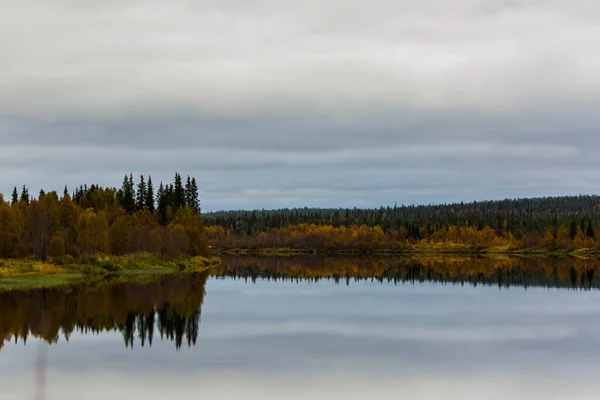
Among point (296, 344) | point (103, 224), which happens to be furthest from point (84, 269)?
point (296, 344)

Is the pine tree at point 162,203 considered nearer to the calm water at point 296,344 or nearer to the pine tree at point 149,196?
the pine tree at point 149,196

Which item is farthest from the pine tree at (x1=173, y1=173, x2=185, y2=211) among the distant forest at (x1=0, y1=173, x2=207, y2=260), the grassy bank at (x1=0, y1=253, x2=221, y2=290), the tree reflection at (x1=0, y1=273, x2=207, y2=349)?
the tree reflection at (x1=0, y1=273, x2=207, y2=349)

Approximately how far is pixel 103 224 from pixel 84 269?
19.3 m

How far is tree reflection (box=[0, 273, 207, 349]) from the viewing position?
37000 millimetres

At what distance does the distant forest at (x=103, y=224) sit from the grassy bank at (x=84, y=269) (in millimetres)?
2898

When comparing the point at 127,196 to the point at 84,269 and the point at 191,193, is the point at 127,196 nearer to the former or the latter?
the point at 191,193

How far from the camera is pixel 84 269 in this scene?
74.9 m

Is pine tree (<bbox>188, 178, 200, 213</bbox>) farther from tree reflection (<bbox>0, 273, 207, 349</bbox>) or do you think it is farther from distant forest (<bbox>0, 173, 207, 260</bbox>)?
tree reflection (<bbox>0, 273, 207, 349</bbox>)

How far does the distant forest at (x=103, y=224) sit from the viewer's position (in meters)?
81.4

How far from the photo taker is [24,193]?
14775 cm

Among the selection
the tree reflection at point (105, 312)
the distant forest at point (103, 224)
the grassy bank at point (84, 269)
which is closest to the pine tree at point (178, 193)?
the distant forest at point (103, 224)

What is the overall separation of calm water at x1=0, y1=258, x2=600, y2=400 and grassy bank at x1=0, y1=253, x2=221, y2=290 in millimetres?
6879

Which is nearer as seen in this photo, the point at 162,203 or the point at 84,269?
the point at 84,269

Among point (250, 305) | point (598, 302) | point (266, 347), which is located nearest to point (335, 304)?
point (250, 305)
